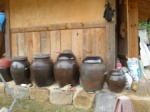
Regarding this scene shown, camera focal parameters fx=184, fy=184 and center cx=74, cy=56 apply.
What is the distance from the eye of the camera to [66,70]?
3.14 meters

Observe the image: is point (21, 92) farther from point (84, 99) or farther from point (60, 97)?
point (84, 99)

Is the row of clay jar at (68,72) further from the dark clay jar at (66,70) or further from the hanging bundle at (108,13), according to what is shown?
the hanging bundle at (108,13)

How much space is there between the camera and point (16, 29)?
418 cm

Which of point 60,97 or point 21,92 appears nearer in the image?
point 60,97

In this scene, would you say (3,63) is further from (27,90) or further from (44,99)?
(44,99)

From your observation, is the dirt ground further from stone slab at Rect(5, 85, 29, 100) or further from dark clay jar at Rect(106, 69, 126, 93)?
dark clay jar at Rect(106, 69, 126, 93)

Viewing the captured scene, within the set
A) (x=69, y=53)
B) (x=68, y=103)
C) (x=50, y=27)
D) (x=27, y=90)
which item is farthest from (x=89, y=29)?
(x=27, y=90)

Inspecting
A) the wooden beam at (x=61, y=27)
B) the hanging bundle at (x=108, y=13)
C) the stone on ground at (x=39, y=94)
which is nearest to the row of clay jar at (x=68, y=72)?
the stone on ground at (x=39, y=94)

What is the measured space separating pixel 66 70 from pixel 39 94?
717 millimetres

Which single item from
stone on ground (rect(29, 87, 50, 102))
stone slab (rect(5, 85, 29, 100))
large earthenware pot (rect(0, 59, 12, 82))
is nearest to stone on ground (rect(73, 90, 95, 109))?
stone on ground (rect(29, 87, 50, 102))

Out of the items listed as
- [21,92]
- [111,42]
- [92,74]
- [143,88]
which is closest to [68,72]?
[92,74]

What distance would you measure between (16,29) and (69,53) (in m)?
1.60

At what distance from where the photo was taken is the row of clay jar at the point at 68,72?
2.97 metres

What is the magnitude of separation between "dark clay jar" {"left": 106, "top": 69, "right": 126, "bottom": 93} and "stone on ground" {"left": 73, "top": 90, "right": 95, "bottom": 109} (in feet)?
1.13
